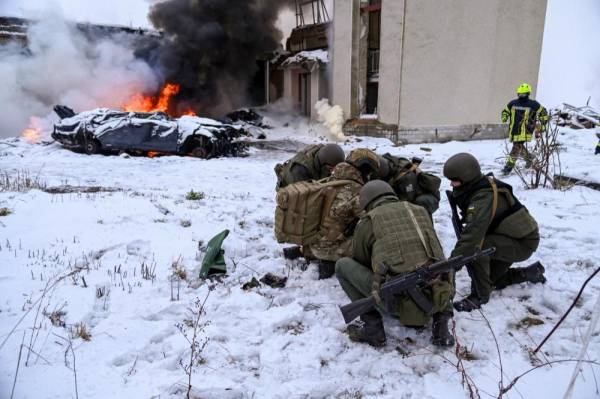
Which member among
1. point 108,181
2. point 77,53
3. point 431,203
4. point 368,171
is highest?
point 77,53

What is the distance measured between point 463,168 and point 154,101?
63.4 ft

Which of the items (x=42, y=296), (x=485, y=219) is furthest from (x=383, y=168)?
(x=42, y=296)

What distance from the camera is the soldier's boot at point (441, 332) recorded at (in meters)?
2.82

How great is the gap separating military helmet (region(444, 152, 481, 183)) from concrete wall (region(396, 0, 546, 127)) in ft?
41.3

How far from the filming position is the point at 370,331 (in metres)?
2.87

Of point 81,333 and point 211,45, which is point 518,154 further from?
point 211,45

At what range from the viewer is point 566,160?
9070mm

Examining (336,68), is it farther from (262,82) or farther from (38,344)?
(38,344)

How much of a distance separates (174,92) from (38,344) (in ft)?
64.8

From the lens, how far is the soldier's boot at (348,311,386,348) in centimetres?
287

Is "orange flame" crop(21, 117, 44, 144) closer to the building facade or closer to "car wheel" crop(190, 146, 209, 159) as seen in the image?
"car wheel" crop(190, 146, 209, 159)

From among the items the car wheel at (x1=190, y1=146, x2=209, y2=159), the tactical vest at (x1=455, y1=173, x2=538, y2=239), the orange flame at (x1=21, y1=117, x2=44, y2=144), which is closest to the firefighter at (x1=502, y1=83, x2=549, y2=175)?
the tactical vest at (x1=455, y1=173, x2=538, y2=239)

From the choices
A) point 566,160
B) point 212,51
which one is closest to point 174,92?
point 212,51

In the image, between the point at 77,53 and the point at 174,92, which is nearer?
the point at 77,53
